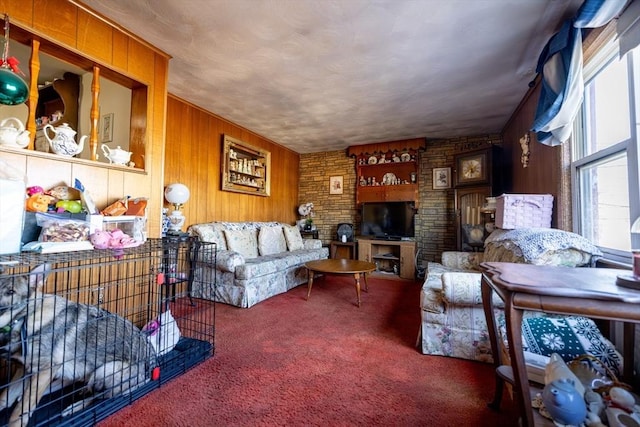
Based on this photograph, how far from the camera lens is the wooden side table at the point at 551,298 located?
0.83m

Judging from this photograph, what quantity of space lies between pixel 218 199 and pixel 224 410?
295cm

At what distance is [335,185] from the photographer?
5.41m

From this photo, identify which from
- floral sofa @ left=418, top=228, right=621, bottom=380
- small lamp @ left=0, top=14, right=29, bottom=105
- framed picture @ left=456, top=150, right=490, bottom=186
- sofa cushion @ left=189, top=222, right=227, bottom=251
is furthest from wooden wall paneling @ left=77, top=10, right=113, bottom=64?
framed picture @ left=456, top=150, right=490, bottom=186

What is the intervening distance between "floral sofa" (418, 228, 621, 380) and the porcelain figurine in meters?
0.64

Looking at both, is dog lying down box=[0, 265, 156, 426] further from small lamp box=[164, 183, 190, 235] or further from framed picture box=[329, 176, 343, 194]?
framed picture box=[329, 176, 343, 194]

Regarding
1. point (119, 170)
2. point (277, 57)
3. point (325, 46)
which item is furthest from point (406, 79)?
point (119, 170)

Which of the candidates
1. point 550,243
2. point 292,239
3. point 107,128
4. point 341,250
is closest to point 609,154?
point 550,243

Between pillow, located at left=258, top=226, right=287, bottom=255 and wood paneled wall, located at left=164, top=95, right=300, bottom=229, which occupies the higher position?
wood paneled wall, located at left=164, top=95, right=300, bottom=229

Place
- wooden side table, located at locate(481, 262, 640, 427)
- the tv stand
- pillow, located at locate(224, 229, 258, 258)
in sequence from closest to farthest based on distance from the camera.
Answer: wooden side table, located at locate(481, 262, 640, 427)
pillow, located at locate(224, 229, 258, 258)
the tv stand

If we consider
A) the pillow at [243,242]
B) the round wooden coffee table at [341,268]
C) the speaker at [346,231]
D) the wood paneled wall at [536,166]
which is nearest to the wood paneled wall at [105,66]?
the pillow at [243,242]

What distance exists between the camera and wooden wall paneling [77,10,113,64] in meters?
1.73

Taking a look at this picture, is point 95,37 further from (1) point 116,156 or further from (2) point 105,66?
(1) point 116,156

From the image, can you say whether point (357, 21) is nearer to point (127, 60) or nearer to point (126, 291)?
point (127, 60)

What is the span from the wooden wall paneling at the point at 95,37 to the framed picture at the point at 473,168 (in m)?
4.25
